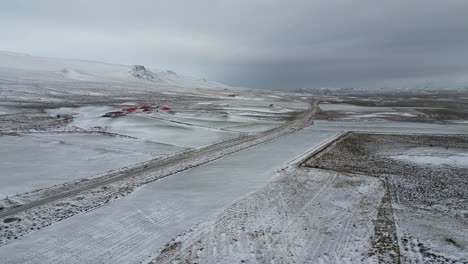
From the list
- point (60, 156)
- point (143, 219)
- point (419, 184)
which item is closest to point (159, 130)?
point (60, 156)

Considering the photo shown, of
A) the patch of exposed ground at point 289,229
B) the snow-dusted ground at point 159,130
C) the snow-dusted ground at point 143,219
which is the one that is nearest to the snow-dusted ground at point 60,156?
the snow-dusted ground at point 159,130

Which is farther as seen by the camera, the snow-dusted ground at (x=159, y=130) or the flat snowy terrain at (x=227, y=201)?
the snow-dusted ground at (x=159, y=130)

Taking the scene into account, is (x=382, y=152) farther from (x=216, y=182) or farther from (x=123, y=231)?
(x=123, y=231)

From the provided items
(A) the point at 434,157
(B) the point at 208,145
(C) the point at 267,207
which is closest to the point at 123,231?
(C) the point at 267,207

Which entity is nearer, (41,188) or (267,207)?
(267,207)

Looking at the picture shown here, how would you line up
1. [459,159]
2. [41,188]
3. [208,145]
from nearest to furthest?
[41,188] < [459,159] < [208,145]

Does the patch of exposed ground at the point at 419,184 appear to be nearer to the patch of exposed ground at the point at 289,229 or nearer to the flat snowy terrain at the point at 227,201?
the flat snowy terrain at the point at 227,201
